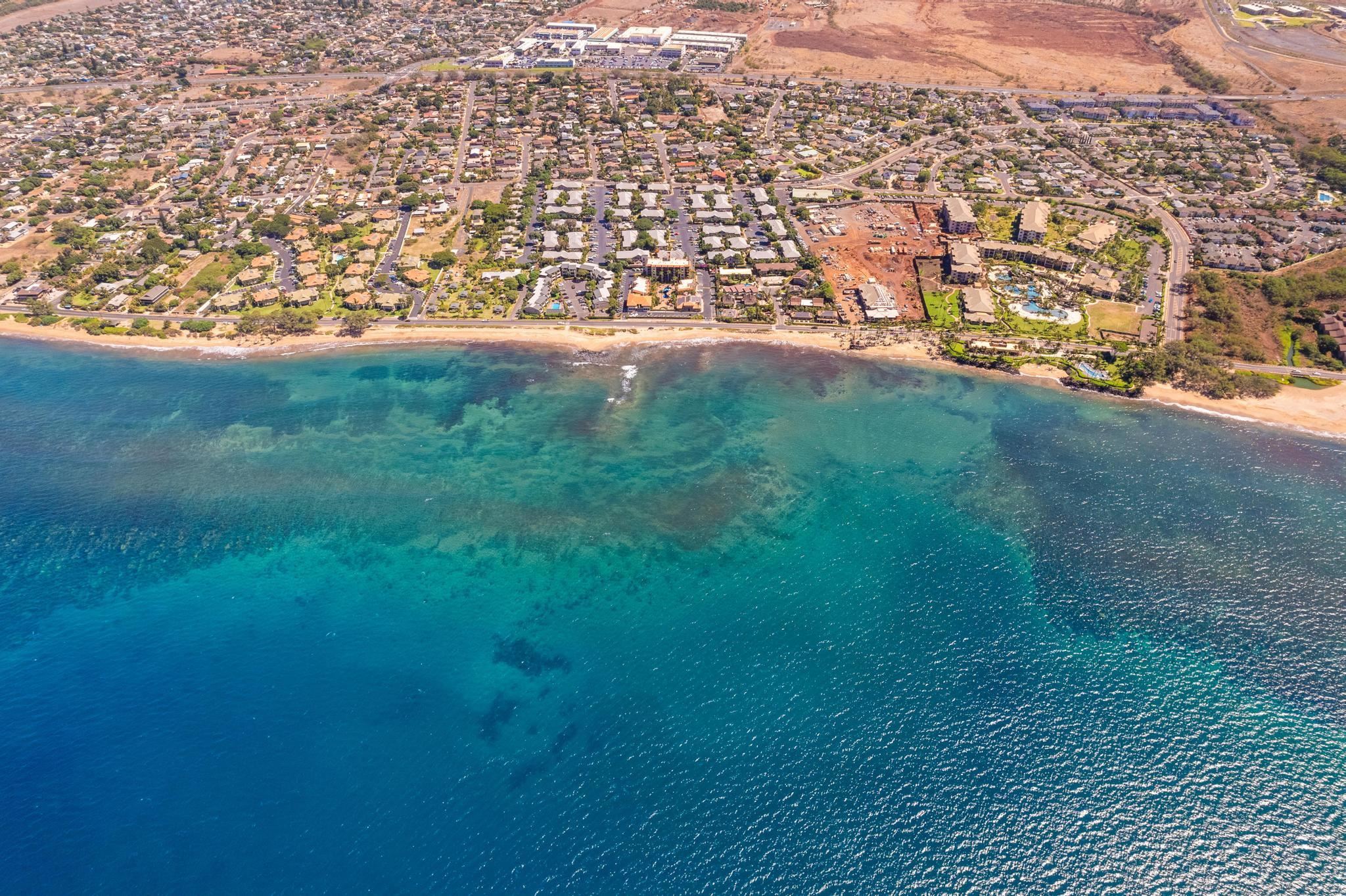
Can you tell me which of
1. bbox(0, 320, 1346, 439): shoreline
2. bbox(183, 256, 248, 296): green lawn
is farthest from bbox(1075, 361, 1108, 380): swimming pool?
bbox(183, 256, 248, 296): green lawn

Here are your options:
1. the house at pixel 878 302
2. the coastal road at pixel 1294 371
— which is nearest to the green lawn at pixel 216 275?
the house at pixel 878 302

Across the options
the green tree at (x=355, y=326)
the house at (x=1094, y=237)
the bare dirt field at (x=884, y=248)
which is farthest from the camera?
the house at (x=1094, y=237)

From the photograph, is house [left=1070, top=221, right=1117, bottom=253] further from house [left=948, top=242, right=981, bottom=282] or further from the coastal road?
the coastal road

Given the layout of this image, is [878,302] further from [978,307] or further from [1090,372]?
[1090,372]

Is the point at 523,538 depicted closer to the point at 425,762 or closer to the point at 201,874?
the point at 425,762

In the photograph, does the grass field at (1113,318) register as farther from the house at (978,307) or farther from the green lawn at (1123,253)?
the house at (978,307)
